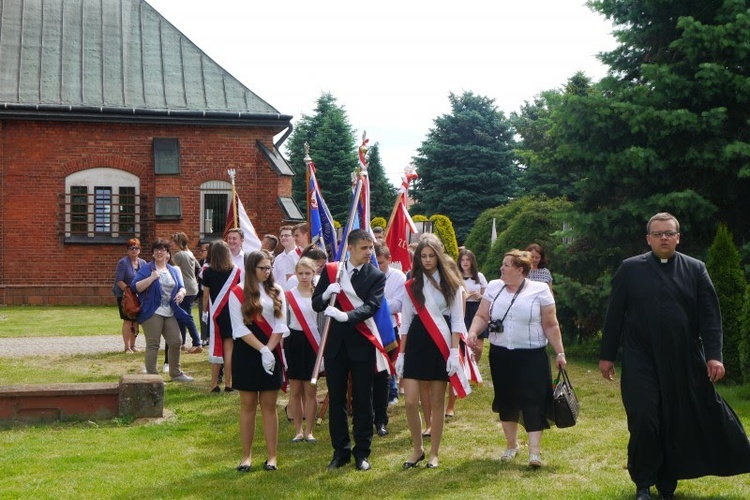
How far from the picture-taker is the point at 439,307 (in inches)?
317

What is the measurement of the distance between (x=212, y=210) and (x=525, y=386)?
69.7ft

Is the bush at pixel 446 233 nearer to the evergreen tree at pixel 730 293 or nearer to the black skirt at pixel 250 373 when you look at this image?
the evergreen tree at pixel 730 293

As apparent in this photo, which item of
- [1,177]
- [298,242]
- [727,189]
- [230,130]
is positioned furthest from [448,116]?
[298,242]

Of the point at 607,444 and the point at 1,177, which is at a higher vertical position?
the point at 1,177

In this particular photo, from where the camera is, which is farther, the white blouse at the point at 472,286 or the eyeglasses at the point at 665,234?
the white blouse at the point at 472,286

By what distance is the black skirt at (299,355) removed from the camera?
9.16m

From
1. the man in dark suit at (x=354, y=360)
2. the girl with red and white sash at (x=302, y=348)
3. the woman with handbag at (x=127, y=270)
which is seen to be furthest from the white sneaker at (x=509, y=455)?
the woman with handbag at (x=127, y=270)

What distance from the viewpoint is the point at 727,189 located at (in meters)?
14.9

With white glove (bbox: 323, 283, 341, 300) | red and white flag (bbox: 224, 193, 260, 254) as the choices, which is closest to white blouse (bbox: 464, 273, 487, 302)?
→ red and white flag (bbox: 224, 193, 260, 254)

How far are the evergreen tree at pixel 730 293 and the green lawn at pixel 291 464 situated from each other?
1803 millimetres

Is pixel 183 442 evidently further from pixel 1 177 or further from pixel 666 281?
pixel 1 177

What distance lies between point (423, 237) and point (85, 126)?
70.6 ft

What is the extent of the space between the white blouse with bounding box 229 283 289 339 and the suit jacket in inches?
14.5

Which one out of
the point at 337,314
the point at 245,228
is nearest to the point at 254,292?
the point at 337,314
